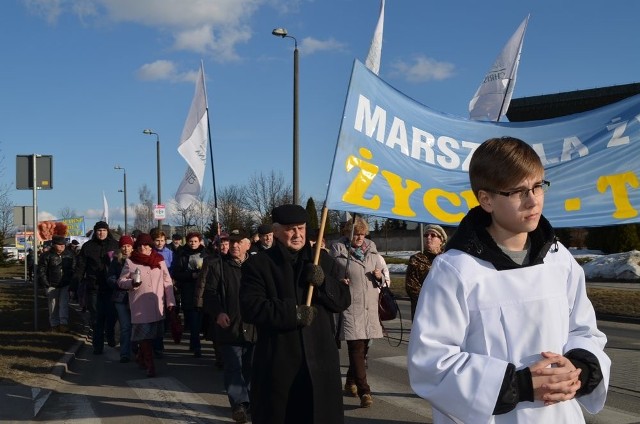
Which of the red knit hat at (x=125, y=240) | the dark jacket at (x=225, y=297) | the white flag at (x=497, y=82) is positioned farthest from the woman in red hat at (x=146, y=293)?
the white flag at (x=497, y=82)

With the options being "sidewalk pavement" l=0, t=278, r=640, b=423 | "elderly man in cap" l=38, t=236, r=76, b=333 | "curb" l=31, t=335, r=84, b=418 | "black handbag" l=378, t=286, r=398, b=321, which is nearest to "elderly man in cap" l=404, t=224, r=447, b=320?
"black handbag" l=378, t=286, r=398, b=321

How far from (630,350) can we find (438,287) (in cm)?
909

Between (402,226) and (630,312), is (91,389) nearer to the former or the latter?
(630,312)

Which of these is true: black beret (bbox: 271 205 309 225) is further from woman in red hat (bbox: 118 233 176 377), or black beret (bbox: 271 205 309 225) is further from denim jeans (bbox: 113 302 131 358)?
denim jeans (bbox: 113 302 131 358)

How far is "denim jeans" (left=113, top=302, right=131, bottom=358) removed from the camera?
10.0 metres

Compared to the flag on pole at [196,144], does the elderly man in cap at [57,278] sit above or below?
below

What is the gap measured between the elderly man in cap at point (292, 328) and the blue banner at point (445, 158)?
50cm

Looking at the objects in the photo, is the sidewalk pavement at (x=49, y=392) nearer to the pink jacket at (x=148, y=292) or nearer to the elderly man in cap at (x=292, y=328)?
the pink jacket at (x=148, y=292)

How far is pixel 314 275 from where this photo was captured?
177 inches

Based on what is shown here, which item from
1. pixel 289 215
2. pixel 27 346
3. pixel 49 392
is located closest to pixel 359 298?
pixel 289 215

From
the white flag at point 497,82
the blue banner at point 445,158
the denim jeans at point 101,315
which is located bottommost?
the denim jeans at point 101,315

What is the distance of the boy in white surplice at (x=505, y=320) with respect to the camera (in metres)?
2.11

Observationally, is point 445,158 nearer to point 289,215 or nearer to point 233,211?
point 289,215

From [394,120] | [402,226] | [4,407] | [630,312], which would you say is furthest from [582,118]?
[402,226]
